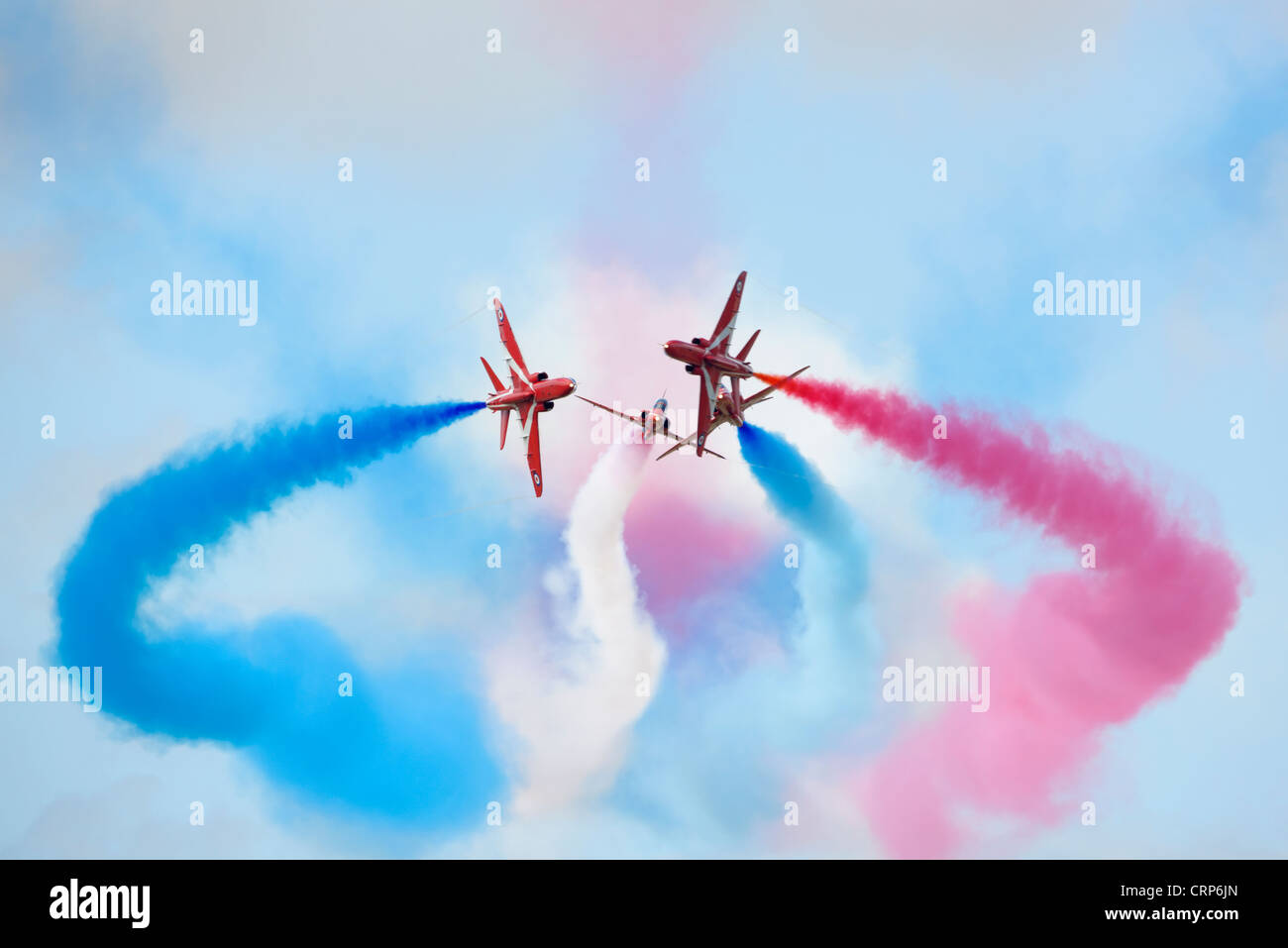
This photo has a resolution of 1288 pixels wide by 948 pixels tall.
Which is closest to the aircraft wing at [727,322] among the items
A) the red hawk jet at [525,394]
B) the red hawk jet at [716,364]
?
the red hawk jet at [716,364]

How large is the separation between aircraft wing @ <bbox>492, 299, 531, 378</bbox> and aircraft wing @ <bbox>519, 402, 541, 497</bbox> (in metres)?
1.35

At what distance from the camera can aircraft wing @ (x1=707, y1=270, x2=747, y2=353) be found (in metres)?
60.9

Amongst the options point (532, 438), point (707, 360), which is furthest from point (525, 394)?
point (707, 360)

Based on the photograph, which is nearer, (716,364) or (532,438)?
(716,364)

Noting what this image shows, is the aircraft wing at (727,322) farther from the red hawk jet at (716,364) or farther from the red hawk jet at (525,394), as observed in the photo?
the red hawk jet at (525,394)

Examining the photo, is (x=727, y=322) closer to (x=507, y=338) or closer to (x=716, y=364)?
(x=716, y=364)

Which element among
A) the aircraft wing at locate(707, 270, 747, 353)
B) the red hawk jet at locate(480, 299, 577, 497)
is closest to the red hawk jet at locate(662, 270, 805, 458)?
the aircraft wing at locate(707, 270, 747, 353)

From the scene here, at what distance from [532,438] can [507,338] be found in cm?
405

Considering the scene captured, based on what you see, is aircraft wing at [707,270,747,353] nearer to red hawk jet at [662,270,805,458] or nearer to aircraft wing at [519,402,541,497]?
red hawk jet at [662,270,805,458]

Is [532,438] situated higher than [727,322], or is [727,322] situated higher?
[727,322]

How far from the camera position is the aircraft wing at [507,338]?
6350cm

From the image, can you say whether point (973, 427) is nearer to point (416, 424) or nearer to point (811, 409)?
point (811, 409)

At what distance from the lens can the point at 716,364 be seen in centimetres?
6062

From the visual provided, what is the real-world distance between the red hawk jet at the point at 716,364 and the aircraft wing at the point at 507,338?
6752mm
